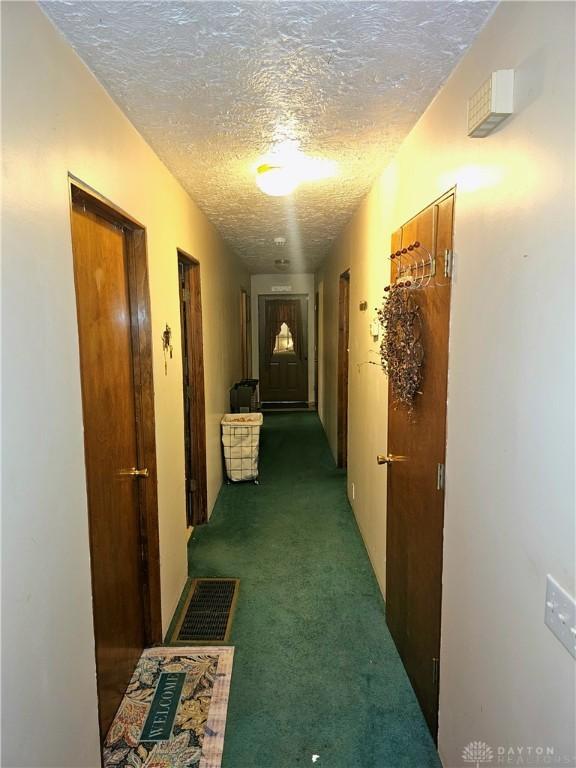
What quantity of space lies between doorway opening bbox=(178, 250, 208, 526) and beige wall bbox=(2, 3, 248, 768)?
1612 millimetres

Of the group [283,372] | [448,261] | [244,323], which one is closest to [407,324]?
[448,261]

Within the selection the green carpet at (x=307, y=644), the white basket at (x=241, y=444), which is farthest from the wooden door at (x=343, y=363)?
the white basket at (x=241, y=444)

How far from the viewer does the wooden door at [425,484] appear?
5.44ft

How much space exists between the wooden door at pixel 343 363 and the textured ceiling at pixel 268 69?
2003 mm

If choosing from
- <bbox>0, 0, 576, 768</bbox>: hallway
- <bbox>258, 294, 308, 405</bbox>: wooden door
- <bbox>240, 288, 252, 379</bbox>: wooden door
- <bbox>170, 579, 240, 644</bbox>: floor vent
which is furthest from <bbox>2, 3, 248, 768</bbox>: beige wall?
<bbox>258, 294, 308, 405</bbox>: wooden door

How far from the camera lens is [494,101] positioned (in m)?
1.12

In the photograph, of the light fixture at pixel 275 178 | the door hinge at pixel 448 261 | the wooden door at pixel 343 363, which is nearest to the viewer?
the door hinge at pixel 448 261

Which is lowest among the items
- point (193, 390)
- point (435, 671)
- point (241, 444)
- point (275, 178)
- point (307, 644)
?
point (307, 644)

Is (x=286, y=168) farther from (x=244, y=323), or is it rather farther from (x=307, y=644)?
(x=244, y=323)

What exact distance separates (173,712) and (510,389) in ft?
6.10

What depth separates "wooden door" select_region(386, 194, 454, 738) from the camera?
166 cm

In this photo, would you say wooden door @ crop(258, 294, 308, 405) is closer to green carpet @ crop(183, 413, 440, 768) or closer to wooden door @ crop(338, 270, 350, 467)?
wooden door @ crop(338, 270, 350, 467)

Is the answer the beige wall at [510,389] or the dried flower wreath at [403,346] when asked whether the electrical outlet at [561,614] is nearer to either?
the beige wall at [510,389]

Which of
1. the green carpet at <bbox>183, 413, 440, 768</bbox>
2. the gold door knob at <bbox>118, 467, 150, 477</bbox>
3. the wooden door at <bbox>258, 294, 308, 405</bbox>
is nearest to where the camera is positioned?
the green carpet at <bbox>183, 413, 440, 768</bbox>
